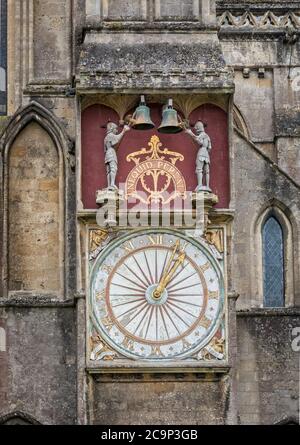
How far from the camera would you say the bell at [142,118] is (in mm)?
43531

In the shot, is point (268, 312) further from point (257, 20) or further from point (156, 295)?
point (257, 20)

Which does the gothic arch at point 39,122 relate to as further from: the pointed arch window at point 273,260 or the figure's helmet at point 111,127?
the pointed arch window at point 273,260

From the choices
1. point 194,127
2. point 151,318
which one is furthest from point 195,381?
point 194,127

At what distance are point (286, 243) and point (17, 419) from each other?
5.02 meters

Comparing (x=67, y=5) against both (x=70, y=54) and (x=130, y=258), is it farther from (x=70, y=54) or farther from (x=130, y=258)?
(x=130, y=258)

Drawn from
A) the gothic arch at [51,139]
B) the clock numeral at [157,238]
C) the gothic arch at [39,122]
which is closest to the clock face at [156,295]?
the clock numeral at [157,238]

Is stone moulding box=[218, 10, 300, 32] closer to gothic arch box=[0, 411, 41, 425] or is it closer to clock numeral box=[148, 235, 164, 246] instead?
clock numeral box=[148, 235, 164, 246]

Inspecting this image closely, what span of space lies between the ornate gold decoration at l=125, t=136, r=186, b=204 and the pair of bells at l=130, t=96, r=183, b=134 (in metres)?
0.36

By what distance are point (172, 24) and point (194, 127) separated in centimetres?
169

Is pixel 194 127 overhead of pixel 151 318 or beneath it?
overhead

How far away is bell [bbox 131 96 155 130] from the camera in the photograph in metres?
43.5

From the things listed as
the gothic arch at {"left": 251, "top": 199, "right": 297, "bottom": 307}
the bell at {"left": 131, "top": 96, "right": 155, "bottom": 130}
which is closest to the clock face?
the gothic arch at {"left": 251, "top": 199, "right": 297, "bottom": 307}
